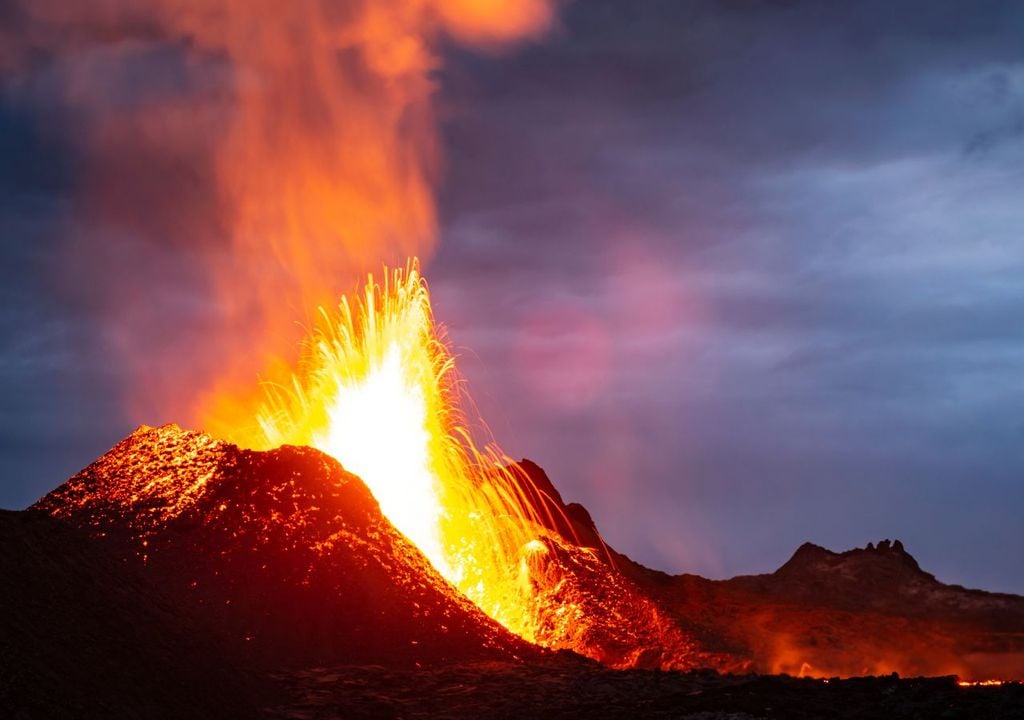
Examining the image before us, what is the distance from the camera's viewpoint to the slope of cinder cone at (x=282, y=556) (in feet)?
111

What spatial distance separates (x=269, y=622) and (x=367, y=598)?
124 inches

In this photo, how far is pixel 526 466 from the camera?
76938mm

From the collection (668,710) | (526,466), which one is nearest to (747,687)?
(668,710)

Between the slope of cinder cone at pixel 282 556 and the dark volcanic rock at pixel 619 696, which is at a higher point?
the slope of cinder cone at pixel 282 556

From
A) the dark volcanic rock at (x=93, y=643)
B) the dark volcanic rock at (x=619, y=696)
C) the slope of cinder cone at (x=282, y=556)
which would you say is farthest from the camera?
the slope of cinder cone at (x=282, y=556)

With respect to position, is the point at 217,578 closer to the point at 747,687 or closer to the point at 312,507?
the point at 312,507

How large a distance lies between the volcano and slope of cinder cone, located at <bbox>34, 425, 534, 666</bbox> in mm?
60

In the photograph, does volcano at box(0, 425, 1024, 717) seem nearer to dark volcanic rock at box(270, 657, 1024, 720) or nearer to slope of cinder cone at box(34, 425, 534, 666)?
slope of cinder cone at box(34, 425, 534, 666)

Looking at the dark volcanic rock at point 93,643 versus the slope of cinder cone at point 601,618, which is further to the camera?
the slope of cinder cone at point 601,618

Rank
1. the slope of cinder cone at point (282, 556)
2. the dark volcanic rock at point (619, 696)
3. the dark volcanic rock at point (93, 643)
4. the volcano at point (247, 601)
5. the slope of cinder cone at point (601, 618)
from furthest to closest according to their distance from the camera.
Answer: the slope of cinder cone at point (601, 618) < the slope of cinder cone at point (282, 556) < the volcano at point (247, 601) < the dark volcanic rock at point (619, 696) < the dark volcanic rock at point (93, 643)

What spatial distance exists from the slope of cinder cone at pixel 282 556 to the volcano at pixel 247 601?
0.06 m

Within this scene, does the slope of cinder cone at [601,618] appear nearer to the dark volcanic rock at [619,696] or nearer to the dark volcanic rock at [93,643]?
the dark volcanic rock at [619,696]

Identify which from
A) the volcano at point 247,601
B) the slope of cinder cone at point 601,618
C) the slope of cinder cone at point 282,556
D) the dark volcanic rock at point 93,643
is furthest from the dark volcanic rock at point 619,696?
the slope of cinder cone at point 601,618

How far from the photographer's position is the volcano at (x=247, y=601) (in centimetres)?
2761
